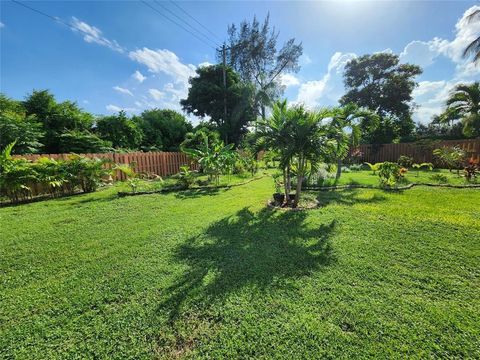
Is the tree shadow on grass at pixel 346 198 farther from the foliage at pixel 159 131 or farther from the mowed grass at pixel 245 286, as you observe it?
the foliage at pixel 159 131

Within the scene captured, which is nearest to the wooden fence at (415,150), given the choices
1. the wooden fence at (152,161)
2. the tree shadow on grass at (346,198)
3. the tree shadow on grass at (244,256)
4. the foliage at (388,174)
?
the foliage at (388,174)

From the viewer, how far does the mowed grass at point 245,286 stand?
191 cm

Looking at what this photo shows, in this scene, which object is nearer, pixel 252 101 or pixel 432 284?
pixel 432 284

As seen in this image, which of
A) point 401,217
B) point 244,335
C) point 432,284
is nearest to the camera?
point 244,335

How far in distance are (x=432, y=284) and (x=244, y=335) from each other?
222 cm

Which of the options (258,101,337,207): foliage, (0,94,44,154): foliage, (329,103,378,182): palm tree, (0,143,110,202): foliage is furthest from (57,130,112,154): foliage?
(329,103,378,182): palm tree

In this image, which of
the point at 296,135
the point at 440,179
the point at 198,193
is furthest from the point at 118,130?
the point at 440,179

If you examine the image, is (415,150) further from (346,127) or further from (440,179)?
(346,127)

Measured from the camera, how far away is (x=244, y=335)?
199 centimetres

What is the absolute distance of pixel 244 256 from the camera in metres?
3.34

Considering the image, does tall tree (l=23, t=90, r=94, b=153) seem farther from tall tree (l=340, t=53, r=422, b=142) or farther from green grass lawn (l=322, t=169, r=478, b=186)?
tall tree (l=340, t=53, r=422, b=142)

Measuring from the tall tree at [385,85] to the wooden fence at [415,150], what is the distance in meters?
5.94

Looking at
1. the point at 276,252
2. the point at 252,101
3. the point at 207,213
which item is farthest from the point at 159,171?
the point at 252,101

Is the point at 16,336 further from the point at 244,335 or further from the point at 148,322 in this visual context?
the point at 244,335
